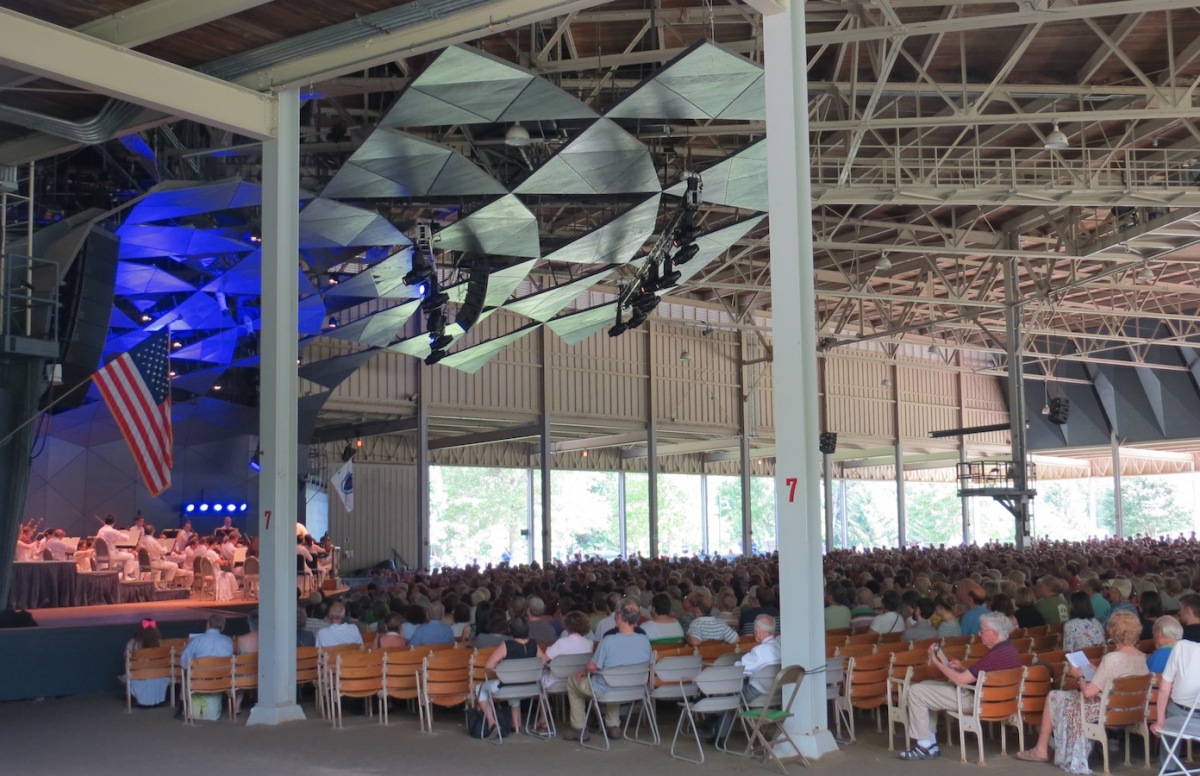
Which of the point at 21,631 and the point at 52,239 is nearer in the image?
the point at 21,631

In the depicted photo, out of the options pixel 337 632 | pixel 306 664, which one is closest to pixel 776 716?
pixel 337 632

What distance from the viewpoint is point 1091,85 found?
18.2 meters

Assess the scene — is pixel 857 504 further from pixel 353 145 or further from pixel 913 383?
pixel 353 145

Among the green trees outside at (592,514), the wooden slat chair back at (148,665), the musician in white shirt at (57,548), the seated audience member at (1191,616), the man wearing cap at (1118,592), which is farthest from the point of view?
the green trees outside at (592,514)

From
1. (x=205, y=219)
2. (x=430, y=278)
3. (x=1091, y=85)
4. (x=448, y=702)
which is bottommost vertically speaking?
(x=448, y=702)

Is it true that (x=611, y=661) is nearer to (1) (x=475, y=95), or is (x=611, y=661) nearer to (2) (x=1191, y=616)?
(2) (x=1191, y=616)

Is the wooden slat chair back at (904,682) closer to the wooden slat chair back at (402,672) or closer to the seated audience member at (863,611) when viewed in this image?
the seated audience member at (863,611)

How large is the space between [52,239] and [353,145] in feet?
15.8

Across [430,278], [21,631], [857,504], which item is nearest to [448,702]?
[21,631]

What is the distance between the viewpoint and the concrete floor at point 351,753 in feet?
23.9

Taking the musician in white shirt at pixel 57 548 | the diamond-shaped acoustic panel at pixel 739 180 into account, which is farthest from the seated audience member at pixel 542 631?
the musician in white shirt at pixel 57 548

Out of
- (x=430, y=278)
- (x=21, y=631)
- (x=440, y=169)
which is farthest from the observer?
(x=430, y=278)

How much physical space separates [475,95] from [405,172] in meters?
2.99

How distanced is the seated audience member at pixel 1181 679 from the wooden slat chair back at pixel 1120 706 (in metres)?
0.45
